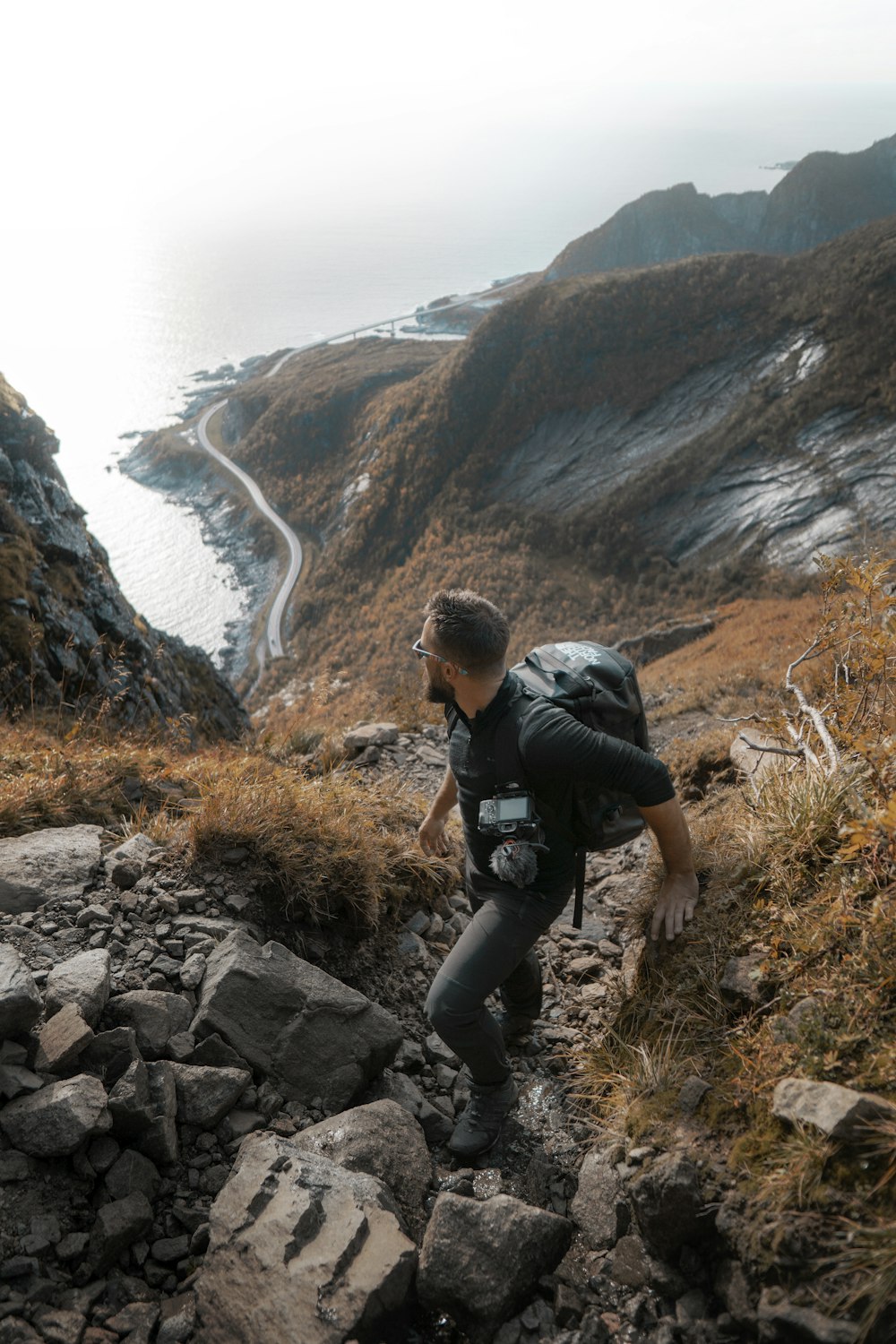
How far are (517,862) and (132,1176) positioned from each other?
1936 millimetres

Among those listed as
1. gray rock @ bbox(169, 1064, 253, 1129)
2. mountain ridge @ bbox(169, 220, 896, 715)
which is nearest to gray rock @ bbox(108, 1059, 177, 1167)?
gray rock @ bbox(169, 1064, 253, 1129)

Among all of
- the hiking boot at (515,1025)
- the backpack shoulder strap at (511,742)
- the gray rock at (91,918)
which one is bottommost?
the hiking boot at (515,1025)

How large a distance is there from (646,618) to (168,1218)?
3139cm

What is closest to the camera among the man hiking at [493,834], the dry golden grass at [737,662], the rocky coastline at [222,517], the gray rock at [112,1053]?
the gray rock at [112,1053]

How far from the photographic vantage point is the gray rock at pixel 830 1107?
234cm

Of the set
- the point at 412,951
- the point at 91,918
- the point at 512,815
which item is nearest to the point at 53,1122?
the point at 91,918

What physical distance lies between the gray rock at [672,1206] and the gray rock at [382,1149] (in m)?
0.91

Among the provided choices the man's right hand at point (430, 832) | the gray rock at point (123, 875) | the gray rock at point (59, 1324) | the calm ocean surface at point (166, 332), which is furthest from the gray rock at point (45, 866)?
the calm ocean surface at point (166, 332)

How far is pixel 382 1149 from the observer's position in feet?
10.3

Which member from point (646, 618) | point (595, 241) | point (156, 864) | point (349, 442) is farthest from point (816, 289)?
point (595, 241)

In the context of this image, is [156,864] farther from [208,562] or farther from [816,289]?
Result: [208,562]

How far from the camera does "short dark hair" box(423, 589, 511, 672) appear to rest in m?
3.49

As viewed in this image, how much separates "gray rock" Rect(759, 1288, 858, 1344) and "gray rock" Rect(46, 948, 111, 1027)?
2773mm

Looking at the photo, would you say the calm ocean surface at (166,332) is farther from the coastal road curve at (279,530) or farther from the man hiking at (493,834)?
the man hiking at (493,834)
